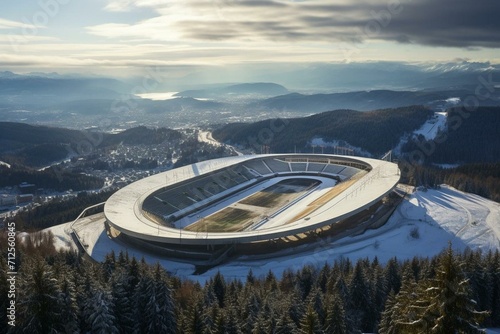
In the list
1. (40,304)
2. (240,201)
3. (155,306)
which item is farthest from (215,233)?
(40,304)

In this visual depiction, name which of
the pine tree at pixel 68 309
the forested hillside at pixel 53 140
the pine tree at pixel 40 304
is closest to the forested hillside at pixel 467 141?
the forested hillside at pixel 53 140

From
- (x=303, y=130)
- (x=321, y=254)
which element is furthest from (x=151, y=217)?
(x=303, y=130)

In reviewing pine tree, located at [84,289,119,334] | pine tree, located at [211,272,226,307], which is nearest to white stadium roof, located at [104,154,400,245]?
pine tree, located at [211,272,226,307]

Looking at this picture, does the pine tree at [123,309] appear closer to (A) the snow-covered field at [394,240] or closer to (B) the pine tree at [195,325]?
(B) the pine tree at [195,325]

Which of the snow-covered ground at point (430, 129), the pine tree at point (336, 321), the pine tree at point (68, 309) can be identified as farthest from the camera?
the snow-covered ground at point (430, 129)

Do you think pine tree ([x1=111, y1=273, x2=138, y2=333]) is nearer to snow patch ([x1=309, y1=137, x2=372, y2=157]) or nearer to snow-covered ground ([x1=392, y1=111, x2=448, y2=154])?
snow patch ([x1=309, y1=137, x2=372, y2=157])

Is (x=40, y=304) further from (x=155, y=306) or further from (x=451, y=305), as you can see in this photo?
(x=451, y=305)
